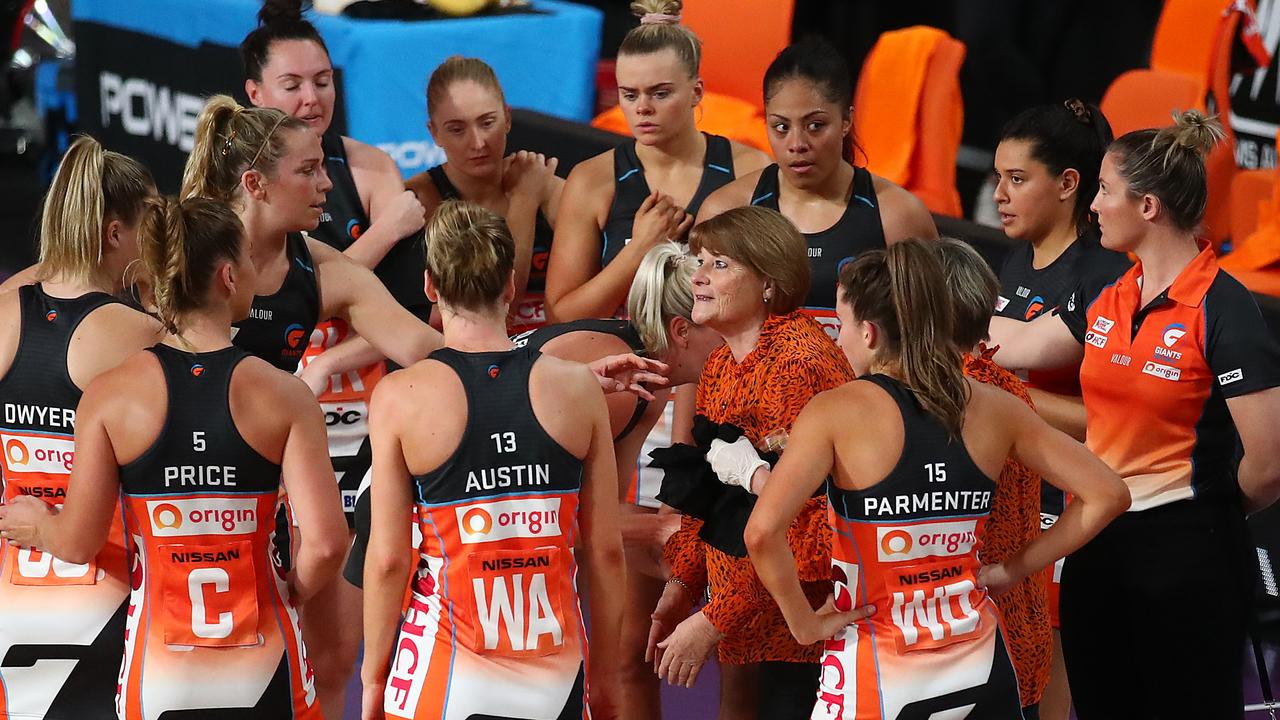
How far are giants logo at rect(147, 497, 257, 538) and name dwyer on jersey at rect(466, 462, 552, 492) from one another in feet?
1.41

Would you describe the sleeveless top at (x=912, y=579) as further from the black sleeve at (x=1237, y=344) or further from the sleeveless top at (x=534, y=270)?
the sleeveless top at (x=534, y=270)

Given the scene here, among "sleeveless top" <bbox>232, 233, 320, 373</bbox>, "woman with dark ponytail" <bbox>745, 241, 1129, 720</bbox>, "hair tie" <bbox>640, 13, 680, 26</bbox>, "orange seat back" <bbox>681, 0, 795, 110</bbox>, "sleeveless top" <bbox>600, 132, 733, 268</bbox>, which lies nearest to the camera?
"woman with dark ponytail" <bbox>745, 241, 1129, 720</bbox>

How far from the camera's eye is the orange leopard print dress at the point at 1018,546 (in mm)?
3049

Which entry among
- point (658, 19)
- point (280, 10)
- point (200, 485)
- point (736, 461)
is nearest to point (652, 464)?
point (736, 461)

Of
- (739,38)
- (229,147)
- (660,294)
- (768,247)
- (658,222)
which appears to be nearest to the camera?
(768,247)

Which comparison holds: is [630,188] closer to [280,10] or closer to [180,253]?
[280,10]

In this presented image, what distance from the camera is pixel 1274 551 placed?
450cm

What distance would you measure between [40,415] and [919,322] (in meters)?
1.71

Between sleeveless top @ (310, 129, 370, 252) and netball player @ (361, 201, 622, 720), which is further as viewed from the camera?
sleeveless top @ (310, 129, 370, 252)

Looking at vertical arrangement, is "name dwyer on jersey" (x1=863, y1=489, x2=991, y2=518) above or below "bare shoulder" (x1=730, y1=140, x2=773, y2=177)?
below

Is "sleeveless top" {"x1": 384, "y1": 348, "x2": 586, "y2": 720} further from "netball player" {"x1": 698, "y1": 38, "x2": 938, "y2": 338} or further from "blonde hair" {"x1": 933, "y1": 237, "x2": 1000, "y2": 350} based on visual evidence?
"netball player" {"x1": 698, "y1": 38, "x2": 938, "y2": 338}

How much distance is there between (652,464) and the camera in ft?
10.8

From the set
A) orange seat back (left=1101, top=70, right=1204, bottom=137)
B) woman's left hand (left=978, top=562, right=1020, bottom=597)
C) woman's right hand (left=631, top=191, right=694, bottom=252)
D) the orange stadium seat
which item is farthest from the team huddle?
the orange stadium seat

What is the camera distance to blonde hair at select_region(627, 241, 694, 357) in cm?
344
